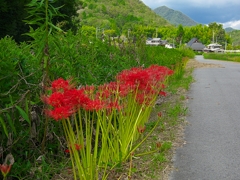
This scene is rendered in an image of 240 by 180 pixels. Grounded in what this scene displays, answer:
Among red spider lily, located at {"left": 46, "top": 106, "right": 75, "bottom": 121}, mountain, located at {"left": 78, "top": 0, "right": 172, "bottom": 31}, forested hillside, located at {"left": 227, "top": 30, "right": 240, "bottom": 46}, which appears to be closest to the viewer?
red spider lily, located at {"left": 46, "top": 106, "right": 75, "bottom": 121}

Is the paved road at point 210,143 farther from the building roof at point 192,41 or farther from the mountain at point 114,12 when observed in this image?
the building roof at point 192,41

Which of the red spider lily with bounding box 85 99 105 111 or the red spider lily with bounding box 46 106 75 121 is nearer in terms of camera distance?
the red spider lily with bounding box 46 106 75 121

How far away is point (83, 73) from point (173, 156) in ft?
5.16

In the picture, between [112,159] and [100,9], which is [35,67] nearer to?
[112,159]

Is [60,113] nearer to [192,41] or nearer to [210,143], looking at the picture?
[210,143]

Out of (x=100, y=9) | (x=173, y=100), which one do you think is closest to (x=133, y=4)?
(x=100, y=9)

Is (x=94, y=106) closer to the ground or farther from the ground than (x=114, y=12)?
closer to the ground

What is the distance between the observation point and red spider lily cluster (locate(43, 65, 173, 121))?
2699mm

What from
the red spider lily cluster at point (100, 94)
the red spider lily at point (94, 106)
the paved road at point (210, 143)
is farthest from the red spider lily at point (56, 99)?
the paved road at point (210, 143)

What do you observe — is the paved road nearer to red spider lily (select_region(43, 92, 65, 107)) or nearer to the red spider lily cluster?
the red spider lily cluster

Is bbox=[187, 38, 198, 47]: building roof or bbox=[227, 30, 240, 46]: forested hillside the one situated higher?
bbox=[227, 30, 240, 46]: forested hillside

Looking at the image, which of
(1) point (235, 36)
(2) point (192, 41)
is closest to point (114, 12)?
(2) point (192, 41)

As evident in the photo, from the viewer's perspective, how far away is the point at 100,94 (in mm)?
3271

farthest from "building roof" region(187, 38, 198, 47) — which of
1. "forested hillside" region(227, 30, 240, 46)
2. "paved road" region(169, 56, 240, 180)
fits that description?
"paved road" region(169, 56, 240, 180)
